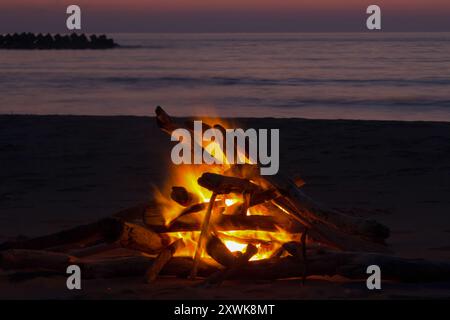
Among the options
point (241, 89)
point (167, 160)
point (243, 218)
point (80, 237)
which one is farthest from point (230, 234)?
point (241, 89)

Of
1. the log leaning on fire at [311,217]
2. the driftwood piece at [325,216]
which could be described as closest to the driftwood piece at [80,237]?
the log leaning on fire at [311,217]

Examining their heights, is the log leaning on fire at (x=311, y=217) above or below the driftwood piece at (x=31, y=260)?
above

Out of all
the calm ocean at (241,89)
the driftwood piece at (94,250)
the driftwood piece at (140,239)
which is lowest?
the driftwood piece at (140,239)

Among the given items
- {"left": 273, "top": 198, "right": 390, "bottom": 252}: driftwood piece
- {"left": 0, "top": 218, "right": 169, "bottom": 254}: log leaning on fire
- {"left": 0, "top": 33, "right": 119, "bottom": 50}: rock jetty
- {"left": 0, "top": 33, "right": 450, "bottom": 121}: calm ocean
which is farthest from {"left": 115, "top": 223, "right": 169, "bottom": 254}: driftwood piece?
{"left": 0, "top": 33, "right": 119, "bottom": 50}: rock jetty

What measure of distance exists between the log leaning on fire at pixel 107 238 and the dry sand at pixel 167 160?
23cm

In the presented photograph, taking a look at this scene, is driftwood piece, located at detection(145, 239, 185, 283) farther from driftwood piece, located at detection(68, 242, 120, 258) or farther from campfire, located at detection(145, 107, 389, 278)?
driftwood piece, located at detection(68, 242, 120, 258)

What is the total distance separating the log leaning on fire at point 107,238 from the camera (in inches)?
202

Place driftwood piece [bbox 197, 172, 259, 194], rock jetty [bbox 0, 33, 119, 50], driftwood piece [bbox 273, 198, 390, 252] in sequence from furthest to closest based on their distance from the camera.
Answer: rock jetty [bbox 0, 33, 119, 50] < driftwood piece [bbox 273, 198, 390, 252] < driftwood piece [bbox 197, 172, 259, 194]

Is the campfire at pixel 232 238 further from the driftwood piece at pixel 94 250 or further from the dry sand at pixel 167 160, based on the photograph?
the driftwood piece at pixel 94 250

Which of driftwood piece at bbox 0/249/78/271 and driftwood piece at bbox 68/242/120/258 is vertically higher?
driftwood piece at bbox 68/242/120/258

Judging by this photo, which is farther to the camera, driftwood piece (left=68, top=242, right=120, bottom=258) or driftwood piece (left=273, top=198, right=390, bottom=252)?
driftwood piece (left=68, top=242, right=120, bottom=258)

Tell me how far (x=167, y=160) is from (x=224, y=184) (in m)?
5.44

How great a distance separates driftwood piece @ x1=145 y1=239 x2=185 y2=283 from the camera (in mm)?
5188
